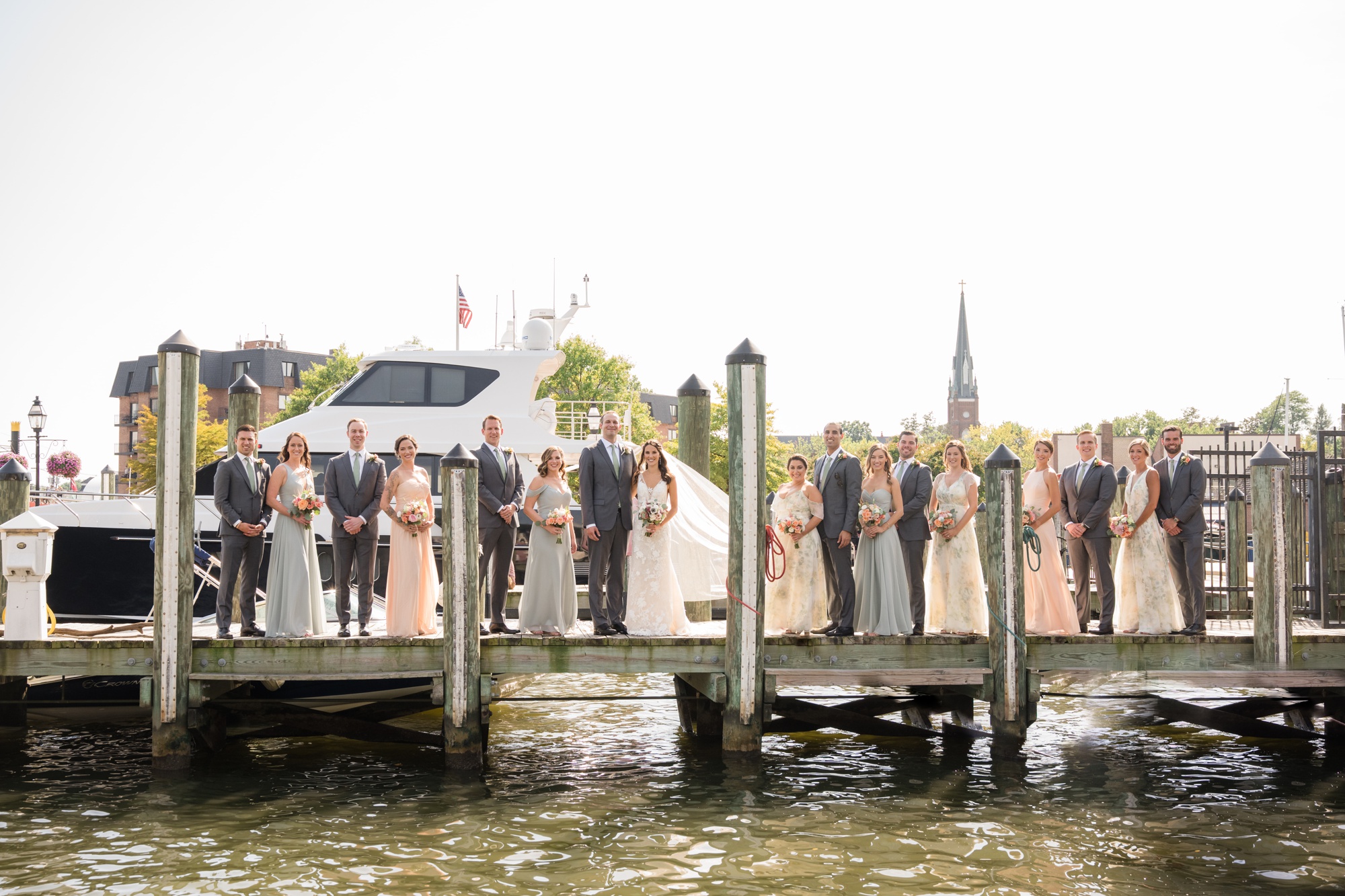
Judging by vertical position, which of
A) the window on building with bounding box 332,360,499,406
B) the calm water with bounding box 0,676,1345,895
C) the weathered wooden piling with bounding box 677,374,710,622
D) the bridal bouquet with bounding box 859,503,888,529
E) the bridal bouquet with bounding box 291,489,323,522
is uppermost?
the window on building with bounding box 332,360,499,406

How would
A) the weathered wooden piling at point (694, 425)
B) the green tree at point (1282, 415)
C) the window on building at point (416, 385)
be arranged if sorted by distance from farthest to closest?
the green tree at point (1282, 415), the window on building at point (416, 385), the weathered wooden piling at point (694, 425)

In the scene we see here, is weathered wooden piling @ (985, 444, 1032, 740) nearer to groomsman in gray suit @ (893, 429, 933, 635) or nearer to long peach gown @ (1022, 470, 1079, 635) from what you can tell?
long peach gown @ (1022, 470, 1079, 635)

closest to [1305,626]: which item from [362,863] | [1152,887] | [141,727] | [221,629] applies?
[1152,887]

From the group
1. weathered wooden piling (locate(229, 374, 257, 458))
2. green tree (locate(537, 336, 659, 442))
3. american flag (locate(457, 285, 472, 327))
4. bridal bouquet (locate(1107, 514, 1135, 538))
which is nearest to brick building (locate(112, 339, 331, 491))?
green tree (locate(537, 336, 659, 442))

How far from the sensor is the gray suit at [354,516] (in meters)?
10.0

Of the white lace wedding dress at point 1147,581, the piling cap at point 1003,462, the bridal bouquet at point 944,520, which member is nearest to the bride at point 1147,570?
the white lace wedding dress at point 1147,581

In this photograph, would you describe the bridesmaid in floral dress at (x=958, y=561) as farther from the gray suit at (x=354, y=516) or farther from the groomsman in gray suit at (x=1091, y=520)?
the gray suit at (x=354, y=516)

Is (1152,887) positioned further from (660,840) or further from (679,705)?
(679,705)

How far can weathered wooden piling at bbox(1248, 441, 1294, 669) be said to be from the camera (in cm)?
984

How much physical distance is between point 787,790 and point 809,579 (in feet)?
6.06

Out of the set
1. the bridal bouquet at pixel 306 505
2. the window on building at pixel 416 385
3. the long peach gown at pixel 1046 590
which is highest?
the window on building at pixel 416 385

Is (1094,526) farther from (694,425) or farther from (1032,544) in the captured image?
(694,425)

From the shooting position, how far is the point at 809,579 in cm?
1034

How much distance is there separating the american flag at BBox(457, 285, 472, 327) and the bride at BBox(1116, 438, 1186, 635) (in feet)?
45.0
